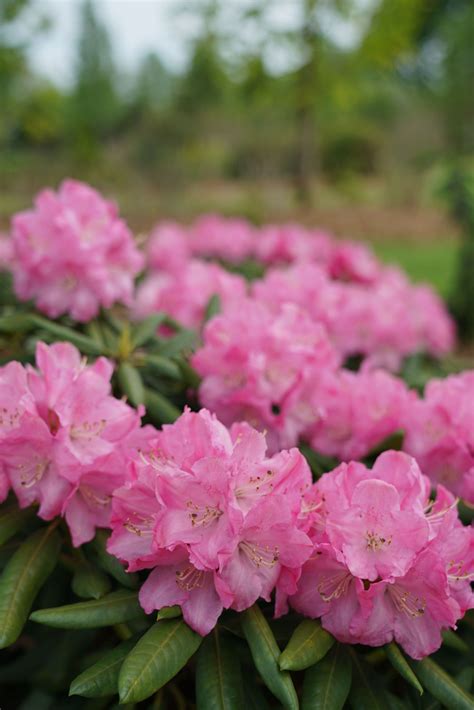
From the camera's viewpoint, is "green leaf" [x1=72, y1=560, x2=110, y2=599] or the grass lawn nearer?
"green leaf" [x1=72, y1=560, x2=110, y2=599]

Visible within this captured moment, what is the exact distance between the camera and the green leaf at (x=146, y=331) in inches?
61.2

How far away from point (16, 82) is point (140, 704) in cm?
1706

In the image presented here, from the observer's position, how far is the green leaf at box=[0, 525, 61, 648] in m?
0.92

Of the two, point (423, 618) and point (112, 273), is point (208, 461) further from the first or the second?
point (112, 273)

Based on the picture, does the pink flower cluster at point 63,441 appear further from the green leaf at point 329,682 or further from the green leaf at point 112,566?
the green leaf at point 329,682

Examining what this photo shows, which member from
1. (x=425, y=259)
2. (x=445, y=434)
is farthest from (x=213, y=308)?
(x=425, y=259)

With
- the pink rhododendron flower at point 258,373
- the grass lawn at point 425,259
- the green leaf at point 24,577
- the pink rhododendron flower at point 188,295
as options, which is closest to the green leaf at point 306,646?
the green leaf at point 24,577

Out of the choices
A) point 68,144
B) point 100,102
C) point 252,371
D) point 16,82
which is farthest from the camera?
point 100,102

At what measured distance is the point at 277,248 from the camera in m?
3.56

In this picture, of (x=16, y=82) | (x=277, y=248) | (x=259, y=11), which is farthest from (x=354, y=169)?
(x=277, y=248)

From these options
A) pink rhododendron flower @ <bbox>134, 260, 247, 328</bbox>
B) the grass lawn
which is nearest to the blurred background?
Result: the grass lawn

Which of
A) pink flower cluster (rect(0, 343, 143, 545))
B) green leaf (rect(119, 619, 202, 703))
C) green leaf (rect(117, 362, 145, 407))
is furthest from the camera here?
green leaf (rect(117, 362, 145, 407))

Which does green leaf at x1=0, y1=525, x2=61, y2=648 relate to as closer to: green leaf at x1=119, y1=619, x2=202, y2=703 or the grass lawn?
green leaf at x1=119, y1=619, x2=202, y2=703

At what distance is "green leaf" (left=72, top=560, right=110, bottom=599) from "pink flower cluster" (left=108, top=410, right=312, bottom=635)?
0.09 meters
